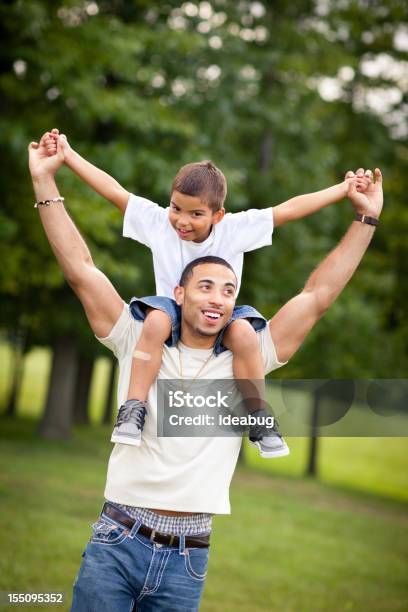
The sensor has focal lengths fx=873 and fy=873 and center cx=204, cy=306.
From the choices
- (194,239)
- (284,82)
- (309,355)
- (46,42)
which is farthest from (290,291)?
(194,239)

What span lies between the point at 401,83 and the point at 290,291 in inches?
216

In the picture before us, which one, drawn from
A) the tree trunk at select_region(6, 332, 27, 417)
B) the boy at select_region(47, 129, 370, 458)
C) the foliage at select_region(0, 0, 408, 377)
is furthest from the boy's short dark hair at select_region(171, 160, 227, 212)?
the tree trunk at select_region(6, 332, 27, 417)

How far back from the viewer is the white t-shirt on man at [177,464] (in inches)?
115

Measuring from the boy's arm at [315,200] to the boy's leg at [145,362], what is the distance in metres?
0.77

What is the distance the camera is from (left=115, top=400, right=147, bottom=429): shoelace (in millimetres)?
2920

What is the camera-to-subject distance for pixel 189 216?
3537 millimetres

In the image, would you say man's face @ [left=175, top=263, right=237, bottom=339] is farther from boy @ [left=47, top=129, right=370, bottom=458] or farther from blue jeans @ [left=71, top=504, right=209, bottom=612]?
blue jeans @ [left=71, top=504, right=209, bottom=612]

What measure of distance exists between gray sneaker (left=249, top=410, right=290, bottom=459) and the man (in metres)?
0.07

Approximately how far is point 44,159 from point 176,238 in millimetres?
743

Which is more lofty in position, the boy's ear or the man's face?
the boy's ear

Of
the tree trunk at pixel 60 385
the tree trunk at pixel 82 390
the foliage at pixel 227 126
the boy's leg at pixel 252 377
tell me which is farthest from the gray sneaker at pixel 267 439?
the tree trunk at pixel 82 390

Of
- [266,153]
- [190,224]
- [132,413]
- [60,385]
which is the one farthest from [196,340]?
[60,385]

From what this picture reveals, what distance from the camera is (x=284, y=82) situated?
757 inches

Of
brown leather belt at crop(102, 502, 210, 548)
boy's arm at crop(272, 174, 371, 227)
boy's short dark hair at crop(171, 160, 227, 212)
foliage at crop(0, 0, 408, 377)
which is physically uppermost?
foliage at crop(0, 0, 408, 377)
